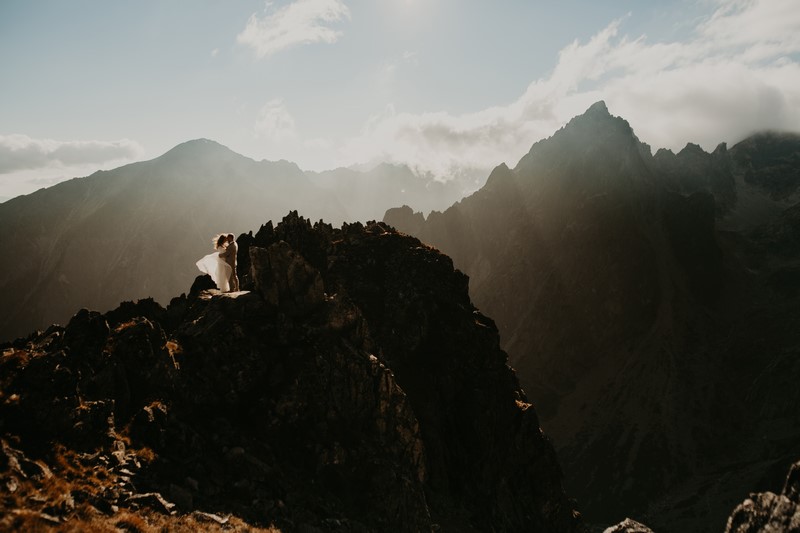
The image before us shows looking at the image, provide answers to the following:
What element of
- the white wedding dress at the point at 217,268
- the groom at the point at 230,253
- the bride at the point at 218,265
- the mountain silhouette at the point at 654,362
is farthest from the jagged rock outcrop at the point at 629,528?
the mountain silhouette at the point at 654,362

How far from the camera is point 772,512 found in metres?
16.5

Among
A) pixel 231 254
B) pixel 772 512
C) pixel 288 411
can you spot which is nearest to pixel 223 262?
pixel 231 254

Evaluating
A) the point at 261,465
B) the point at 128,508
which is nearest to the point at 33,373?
the point at 128,508

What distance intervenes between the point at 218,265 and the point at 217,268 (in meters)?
0.23

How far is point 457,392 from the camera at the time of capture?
1833 inches

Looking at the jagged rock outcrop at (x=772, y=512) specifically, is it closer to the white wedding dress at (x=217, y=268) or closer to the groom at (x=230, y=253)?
the groom at (x=230, y=253)

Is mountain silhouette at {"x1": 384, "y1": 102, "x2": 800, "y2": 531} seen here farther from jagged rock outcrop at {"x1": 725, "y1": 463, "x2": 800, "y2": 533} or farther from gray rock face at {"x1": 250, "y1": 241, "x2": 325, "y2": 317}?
gray rock face at {"x1": 250, "y1": 241, "x2": 325, "y2": 317}

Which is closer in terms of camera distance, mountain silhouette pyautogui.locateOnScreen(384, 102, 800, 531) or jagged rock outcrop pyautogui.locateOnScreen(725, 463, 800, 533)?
jagged rock outcrop pyautogui.locateOnScreen(725, 463, 800, 533)

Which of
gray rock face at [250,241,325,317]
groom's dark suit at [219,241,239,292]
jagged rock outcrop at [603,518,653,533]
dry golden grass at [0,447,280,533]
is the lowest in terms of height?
jagged rock outcrop at [603,518,653,533]

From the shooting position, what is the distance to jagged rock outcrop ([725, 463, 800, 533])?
51.5 feet

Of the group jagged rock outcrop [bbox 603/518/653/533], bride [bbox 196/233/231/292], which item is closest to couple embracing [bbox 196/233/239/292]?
bride [bbox 196/233/231/292]

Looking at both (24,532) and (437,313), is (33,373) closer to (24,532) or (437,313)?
(24,532)

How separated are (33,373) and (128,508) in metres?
7.02

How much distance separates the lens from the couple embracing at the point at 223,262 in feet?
101
